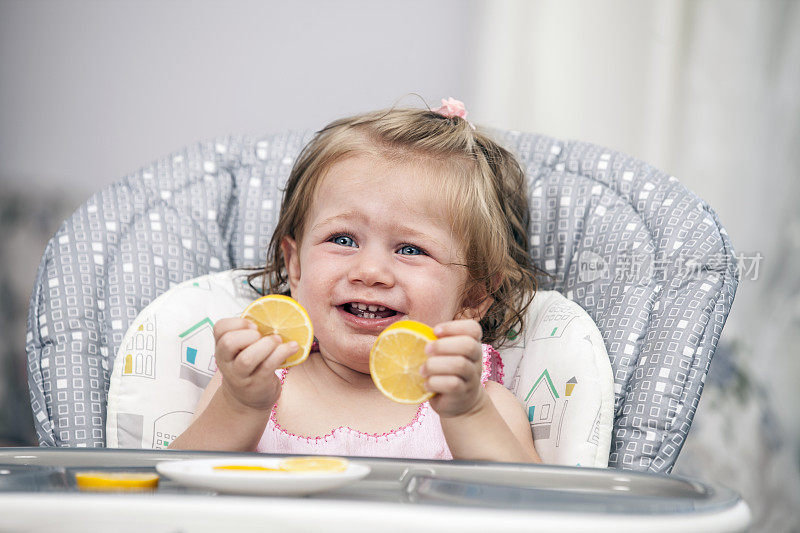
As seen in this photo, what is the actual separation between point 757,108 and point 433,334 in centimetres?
148

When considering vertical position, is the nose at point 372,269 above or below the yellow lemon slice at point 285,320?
above

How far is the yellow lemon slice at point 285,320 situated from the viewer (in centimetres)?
87

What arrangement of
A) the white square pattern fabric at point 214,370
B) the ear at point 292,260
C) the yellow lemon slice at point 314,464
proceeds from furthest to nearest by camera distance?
the ear at point 292,260, the white square pattern fabric at point 214,370, the yellow lemon slice at point 314,464

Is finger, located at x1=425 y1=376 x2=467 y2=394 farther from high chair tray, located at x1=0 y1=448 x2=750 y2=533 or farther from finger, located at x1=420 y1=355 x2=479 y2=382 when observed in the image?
high chair tray, located at x1=0 y1=448 x2=750 y2=533

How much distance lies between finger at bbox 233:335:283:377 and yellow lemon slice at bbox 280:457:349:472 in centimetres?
21

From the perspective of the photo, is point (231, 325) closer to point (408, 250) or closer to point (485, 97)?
point (408, 250)

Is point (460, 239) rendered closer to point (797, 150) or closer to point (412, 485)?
point (412, 485)

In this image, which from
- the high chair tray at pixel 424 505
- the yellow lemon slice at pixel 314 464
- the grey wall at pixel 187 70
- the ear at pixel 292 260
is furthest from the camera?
the grey wall at pixel 187 70

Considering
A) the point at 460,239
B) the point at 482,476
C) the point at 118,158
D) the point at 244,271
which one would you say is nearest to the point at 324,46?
the point at 118,158

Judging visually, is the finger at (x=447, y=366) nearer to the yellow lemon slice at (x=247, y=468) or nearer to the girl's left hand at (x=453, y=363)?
the girl's left hand at (x=453, y=363)

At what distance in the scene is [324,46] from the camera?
212 centimetres

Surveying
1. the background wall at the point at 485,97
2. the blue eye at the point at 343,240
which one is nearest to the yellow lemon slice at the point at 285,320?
the blue eye at the point at 343,240

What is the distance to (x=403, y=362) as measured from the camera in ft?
2.68

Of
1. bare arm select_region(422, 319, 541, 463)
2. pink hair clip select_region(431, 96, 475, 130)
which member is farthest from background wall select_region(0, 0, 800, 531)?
bare arm select_region(422, 319, 541, 463)
